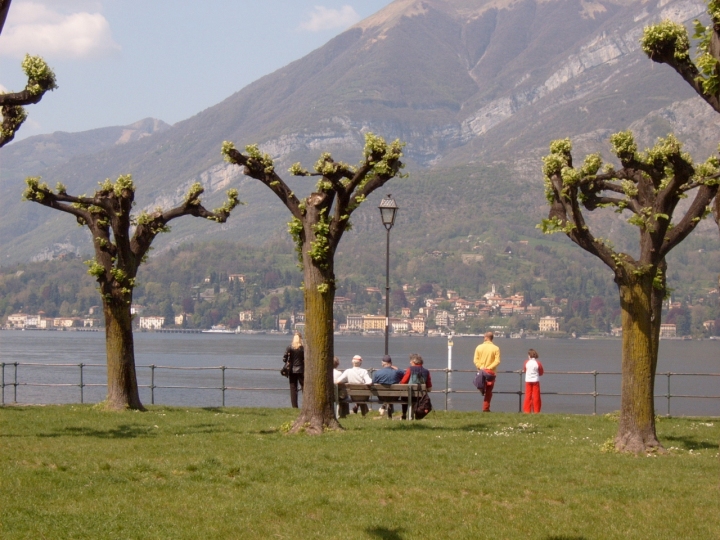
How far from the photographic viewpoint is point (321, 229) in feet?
52.5

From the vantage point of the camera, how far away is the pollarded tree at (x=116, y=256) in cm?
1980

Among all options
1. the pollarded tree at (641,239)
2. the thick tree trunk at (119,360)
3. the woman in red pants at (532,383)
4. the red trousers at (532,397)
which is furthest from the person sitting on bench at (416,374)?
the pollarded tree at (641,239)

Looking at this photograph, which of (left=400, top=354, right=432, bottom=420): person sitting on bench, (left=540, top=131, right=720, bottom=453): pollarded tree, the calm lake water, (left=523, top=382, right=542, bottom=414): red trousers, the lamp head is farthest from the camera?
the calm lake water

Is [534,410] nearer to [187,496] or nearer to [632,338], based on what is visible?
[632,338]

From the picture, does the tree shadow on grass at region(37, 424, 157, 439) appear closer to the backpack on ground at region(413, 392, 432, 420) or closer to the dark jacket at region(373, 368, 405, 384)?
the backpack on ground at region(413, 392, 432, 420)

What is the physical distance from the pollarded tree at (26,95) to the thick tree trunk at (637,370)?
9010mm

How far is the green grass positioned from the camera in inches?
383

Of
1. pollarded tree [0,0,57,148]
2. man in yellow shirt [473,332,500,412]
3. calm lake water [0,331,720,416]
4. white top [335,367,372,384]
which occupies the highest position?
pollarded tree [0,0,57,148]

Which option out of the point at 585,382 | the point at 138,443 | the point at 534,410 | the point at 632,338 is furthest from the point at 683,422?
the point at 585,382

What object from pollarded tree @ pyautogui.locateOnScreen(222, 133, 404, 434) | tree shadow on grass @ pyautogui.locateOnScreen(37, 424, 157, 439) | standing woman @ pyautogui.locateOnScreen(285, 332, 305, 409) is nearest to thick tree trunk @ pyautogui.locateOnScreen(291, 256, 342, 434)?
pollarded tree @ pyautogui.locateOnScreen(222, 133, 404, 434)

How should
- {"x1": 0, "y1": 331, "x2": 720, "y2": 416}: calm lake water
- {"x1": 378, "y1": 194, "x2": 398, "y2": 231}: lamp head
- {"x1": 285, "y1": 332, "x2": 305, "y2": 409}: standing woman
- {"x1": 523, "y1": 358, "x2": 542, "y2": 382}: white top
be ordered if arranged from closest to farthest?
1. {"x1": 285, "y1": 332, "x2": 305, "y2": 409}: standing woman
2. {"x1": 523, "y1": 358, "x2": 542, "y2": 382}: white top
3. {"x1": 378, "y1": 194, "x2": 398, "y2": 231}: lamp head
4. {"x1": 0, "y1": 331, "x2": 720, "y2": 416}: calm lake water

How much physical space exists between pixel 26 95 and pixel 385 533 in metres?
9.00

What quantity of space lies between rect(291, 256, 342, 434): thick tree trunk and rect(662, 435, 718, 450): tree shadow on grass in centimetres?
524

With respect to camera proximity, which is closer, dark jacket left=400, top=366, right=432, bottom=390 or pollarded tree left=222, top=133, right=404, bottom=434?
pollarded tree left=222, top=133, right=404, bottom=434
